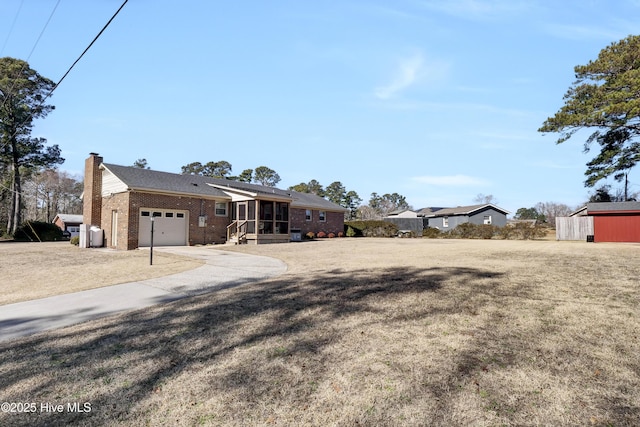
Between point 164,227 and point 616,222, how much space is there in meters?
31.2

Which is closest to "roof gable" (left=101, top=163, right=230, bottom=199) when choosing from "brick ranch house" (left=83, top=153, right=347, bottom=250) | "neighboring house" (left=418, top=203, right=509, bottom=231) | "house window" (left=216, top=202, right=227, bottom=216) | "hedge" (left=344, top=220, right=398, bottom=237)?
"brick ranch house" (left=83, top=153, right=347, bottom=250)

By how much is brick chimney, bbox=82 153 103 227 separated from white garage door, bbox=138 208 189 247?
4642 millimetres

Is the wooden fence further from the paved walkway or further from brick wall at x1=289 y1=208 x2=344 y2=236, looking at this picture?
the paved walkway

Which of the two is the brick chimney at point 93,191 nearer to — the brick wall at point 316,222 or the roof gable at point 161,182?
the roof gable at point 161,182

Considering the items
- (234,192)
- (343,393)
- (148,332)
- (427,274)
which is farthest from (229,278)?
(234,192)

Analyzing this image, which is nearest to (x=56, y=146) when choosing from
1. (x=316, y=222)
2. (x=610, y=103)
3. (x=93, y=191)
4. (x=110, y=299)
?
(x=93, y=191)

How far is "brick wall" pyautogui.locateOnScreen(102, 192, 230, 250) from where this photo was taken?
59.9 feet

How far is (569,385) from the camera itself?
10.7 ft

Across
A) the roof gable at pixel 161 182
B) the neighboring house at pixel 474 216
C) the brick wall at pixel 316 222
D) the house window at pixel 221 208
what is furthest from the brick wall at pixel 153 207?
the neighboring house at pixel 474 216

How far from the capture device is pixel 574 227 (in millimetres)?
26484

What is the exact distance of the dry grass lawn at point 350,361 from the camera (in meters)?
2.90

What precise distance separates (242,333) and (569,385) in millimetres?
3831

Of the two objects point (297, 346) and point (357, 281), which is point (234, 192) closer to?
point (357, 281)

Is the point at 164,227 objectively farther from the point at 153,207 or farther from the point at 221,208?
the point at 221,208
